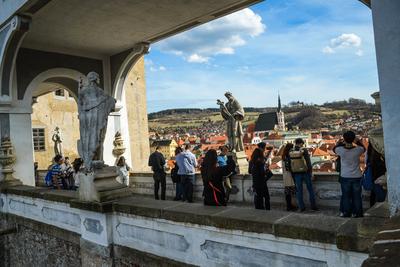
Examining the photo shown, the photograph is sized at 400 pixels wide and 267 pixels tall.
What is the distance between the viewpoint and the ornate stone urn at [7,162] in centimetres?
1065

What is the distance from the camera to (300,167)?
7336mm

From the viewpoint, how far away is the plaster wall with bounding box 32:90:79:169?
84.3 feet

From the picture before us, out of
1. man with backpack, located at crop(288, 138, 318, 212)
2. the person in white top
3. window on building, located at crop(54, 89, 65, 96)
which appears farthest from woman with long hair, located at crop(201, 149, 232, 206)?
window on building, located at crop(54, 89, 65, 96)

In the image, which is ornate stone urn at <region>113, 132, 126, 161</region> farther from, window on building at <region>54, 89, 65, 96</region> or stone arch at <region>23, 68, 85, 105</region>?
window on building at <region>54, 89, 65, 96</region>

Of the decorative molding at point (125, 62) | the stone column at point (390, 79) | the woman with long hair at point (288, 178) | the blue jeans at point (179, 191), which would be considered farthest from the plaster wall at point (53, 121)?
the stone column at point (390, 79)

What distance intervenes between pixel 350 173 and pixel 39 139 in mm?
24163

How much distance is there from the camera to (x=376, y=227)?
298 cm

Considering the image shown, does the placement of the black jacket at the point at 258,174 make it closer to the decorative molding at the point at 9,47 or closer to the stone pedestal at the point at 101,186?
the stone pedestal at the point at 101,186

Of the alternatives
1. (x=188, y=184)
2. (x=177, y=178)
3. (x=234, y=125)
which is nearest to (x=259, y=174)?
(x=188, y=184)

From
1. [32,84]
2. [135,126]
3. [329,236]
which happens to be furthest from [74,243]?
[135,126]

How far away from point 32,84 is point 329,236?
12.1 m

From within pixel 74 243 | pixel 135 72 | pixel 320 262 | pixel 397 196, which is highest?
pixel 135 72

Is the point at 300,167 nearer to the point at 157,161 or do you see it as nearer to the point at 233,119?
the point at 233,119

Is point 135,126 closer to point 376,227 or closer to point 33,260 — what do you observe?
point 33,260
